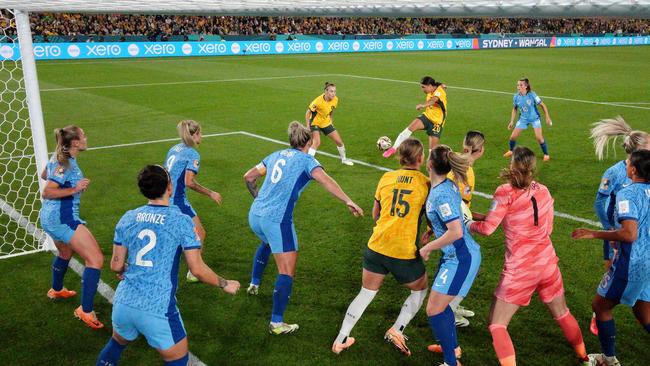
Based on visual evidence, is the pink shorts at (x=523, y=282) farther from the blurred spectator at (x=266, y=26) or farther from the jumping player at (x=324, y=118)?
the blurred spectator at (x=266, y=26)

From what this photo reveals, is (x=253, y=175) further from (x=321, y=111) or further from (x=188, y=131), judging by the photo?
(x=321, y=111)

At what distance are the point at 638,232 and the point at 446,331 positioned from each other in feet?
5.43

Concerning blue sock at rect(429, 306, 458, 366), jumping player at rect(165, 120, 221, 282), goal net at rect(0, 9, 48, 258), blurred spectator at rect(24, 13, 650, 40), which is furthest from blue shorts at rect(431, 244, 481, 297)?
blurred spectator at rect(24, 13, 650, 40)

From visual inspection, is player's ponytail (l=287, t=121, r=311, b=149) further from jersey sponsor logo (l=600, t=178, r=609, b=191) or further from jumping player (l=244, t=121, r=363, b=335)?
jersey sponsor logo (l=600, t=178, r=609, b=191)

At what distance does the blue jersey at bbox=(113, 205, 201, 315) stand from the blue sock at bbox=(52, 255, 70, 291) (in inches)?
97.3

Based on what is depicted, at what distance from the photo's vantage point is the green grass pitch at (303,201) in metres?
5.15

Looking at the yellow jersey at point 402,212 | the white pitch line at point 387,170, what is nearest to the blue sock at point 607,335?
the yellow jersey at point 402,212

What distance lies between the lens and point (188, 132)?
6.12m

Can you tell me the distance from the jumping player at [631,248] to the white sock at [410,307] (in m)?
1.38

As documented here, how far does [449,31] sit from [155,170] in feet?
175

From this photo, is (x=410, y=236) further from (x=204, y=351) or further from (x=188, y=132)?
(x=188, y=132)

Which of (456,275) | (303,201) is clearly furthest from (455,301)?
(303,201)

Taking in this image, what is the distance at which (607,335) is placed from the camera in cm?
448

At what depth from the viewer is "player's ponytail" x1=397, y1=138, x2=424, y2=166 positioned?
14.8 ft
